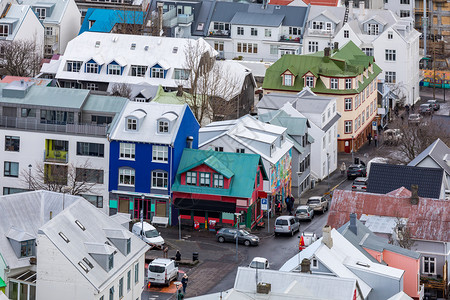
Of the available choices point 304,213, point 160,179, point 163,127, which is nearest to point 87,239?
point 160,179

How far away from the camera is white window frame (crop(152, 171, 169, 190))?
128 metres

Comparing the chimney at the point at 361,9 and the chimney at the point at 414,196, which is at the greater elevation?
the chimney at the point at 361,9

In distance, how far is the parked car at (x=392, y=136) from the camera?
160750 mm

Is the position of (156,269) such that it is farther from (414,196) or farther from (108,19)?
(108,19)

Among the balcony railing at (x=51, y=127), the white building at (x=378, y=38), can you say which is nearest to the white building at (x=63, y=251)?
the balcony railing at (x=51, y=127)

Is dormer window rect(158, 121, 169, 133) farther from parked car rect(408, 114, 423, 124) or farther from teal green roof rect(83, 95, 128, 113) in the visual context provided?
parked car rect(408, 114, 423, 124)

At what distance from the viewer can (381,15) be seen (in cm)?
18188

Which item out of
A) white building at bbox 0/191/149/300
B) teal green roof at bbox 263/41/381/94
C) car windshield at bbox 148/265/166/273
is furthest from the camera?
teal green roof at bbox 263/41/381/94

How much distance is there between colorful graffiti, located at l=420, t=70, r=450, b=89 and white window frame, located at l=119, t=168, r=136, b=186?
249 feet

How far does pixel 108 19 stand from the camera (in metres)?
181

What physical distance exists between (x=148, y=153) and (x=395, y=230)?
2686 cm

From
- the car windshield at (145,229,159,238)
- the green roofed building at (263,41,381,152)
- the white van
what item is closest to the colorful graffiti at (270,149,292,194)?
the car windshield at (145,229,159,238)

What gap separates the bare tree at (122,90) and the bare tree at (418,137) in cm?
3101

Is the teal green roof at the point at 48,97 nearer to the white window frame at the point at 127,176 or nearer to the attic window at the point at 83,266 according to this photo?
the white window frame at the point at 127,176
